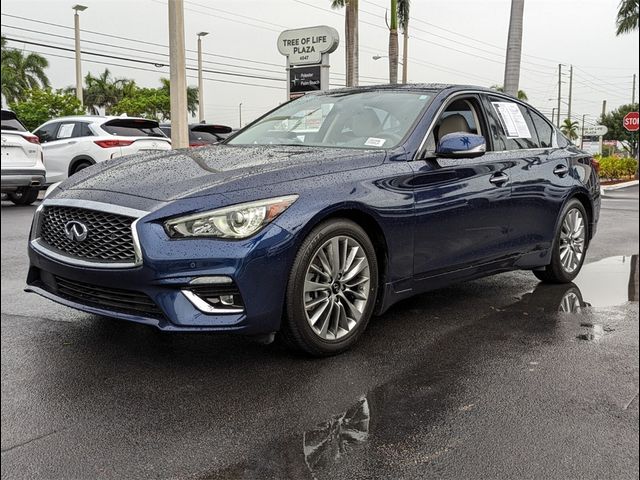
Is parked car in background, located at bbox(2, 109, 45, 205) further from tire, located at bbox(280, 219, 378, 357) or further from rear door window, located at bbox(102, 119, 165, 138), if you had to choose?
rear door window, located at bbox(102, 119, 165, 138)

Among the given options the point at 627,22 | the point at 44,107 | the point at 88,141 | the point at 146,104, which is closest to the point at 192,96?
the point at 146,104

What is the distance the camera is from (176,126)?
15734 millimetres

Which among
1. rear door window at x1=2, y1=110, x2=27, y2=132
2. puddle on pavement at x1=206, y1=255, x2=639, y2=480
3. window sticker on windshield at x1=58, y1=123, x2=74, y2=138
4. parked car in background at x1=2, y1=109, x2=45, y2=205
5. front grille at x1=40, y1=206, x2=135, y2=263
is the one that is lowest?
puddle on pavement at x1=206, y1=255, x2=639, y2=480

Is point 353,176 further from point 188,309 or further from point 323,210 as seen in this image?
point 188,309

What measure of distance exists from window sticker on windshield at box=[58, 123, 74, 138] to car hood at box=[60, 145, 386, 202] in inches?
409

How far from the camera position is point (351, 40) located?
27.1m

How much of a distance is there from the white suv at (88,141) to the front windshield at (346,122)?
9.00m

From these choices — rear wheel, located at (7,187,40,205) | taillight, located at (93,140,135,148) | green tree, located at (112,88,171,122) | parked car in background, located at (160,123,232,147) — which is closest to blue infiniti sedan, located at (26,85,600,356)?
rear wheel, located at (7,187,40,205)

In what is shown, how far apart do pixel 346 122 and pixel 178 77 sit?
12.4 meters

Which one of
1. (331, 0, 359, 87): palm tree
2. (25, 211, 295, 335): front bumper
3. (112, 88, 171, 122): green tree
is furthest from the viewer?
(112, 88, 171, 122): green tree

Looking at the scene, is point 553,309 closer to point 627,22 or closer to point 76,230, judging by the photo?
point 76,230

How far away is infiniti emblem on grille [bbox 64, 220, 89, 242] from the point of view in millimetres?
3227

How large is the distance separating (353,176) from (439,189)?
70cm

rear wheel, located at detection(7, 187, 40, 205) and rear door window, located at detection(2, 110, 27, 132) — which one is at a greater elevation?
rear door window, located at detection(2, 110, 27, 132)
